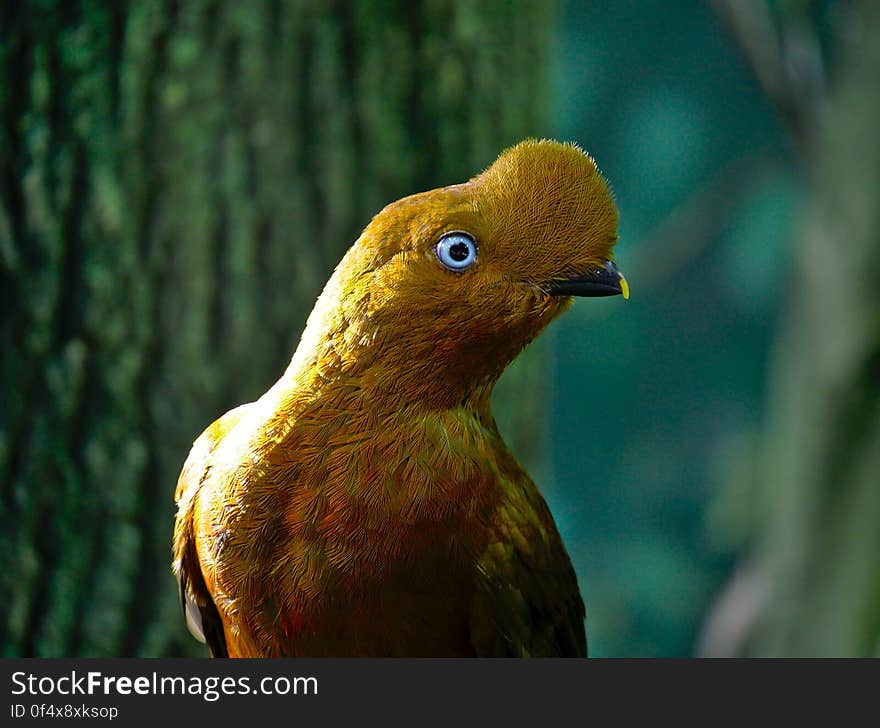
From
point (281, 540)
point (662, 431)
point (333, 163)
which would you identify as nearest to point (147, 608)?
point (281, 540)

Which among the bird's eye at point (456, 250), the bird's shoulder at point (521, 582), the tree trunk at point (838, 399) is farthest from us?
the tree trunk at point (838, 399)

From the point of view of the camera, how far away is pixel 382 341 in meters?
1.36

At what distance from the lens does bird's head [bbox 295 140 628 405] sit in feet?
4.40

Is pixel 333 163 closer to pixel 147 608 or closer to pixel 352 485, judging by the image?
pixel 352 485

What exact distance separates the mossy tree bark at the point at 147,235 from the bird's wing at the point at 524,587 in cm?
55

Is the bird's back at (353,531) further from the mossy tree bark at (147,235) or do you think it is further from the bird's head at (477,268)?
the mossy tree bark at (147,235)

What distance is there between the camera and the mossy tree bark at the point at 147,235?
176cm

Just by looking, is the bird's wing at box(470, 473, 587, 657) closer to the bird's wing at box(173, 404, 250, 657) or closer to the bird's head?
the bird's head

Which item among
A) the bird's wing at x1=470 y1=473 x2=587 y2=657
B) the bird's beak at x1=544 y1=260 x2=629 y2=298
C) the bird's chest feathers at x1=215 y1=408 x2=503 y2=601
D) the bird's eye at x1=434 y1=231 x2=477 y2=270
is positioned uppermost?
the bird's eye at x1=434 y1=231 x2=477 y2=270

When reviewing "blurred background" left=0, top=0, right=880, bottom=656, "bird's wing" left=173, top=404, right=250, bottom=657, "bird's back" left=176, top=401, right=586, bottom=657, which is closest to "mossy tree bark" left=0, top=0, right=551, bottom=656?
"blurred background" left=0, top=0, right=880, bottom=656

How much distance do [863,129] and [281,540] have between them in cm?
218

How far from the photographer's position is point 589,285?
1.35 metres

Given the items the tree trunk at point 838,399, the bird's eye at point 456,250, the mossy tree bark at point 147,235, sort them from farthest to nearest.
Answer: the tree trunk at point 838,399 < the mossy tree bark at point 147,235 < the bird's eye at point 456,250

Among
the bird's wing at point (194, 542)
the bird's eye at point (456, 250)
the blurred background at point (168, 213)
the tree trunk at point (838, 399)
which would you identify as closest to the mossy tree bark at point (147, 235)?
the blurred background at point (168, 213)
